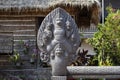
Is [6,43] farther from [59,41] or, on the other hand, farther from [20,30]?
[59,41]

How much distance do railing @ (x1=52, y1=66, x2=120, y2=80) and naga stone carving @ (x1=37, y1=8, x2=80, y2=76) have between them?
77 millimetres

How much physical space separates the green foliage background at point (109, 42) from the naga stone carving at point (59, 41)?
473 cm

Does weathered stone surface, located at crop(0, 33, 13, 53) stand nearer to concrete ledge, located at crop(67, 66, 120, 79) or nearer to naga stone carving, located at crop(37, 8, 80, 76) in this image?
naga stone carving, located at crop(37, 8, 80, 76)

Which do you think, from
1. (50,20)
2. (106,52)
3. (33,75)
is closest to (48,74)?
(33,75)

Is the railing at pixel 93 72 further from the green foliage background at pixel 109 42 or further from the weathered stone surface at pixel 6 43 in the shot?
the weathered stone surface at pixel 6 43

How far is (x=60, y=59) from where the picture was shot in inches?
162

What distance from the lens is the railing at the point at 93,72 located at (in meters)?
4.09

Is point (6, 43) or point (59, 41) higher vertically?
point (59, 41)

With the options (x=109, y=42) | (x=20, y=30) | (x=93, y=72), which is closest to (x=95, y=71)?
(x=93, y=72)

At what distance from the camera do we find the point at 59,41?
4117 mm

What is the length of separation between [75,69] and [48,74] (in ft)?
20.7

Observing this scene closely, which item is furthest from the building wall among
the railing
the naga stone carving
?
the railing

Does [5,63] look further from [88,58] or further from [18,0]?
[88,58]

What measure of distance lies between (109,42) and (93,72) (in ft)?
16.3
